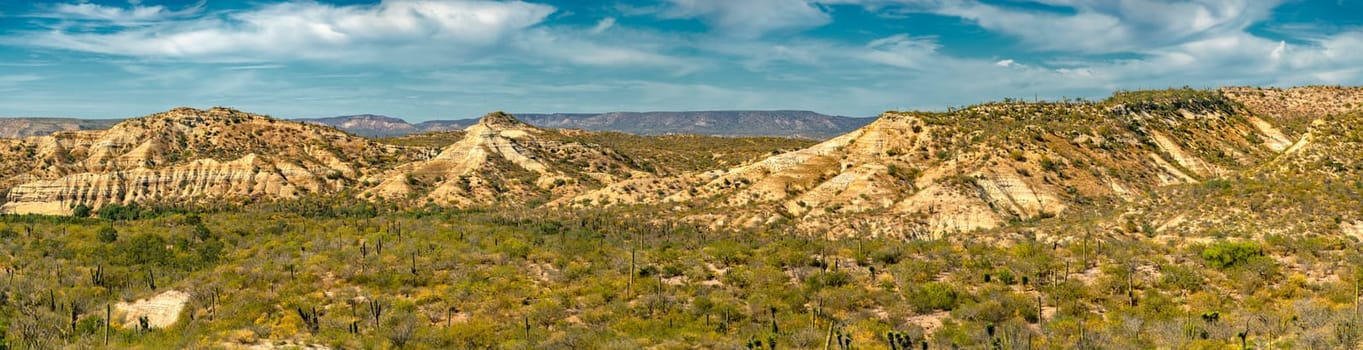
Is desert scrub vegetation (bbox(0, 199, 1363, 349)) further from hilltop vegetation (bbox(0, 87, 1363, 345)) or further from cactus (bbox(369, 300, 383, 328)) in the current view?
cactus (bbox(369, 300, 383, 328))

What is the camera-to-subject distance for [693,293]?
1720 inches

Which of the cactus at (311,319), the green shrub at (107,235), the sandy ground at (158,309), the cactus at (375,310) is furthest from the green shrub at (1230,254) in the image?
the green shrub at (107,235)

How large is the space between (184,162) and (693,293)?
11445 centimetres

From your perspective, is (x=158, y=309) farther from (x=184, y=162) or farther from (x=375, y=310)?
(x=184, y=162)

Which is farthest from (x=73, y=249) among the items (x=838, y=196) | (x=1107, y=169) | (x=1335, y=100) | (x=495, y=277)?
(x=1335, y=100)

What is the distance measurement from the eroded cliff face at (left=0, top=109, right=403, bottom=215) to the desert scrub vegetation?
59.5 metres

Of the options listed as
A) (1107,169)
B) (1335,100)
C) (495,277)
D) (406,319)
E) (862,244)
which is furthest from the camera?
(1335,100)

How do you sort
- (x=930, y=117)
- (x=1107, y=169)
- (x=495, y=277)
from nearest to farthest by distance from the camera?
(x=495, y=277) → (x=1107, y=169) → (x=930, y=117)

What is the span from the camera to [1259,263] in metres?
42.2

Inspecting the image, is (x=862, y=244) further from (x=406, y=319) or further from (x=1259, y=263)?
(x=406, y=319)

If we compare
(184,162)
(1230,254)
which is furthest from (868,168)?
(184,162)

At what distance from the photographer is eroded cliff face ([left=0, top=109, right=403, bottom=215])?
114688 millimetres

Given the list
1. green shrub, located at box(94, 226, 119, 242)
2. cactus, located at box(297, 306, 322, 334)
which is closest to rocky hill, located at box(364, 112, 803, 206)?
green shrub, located at box(94, 226, 119, 242)

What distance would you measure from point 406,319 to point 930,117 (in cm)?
7076
